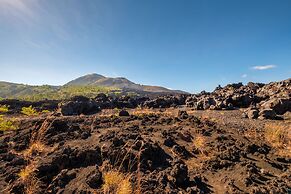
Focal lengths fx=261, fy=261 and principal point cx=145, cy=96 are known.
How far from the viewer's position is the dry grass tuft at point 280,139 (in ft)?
33.4

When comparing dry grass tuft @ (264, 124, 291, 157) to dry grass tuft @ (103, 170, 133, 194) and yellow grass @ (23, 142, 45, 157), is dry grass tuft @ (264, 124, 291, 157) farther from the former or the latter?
yellow grass @ (23, 142, 45, 157)

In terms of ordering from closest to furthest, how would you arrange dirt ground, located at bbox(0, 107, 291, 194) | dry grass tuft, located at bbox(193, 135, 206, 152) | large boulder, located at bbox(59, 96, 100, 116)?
dirt ground, located at bbox(0, 107, 291, 194) < dry grass tuft, located at bbox(193, 135, 206, 152) < large boulder, located at bbox(59, 96, 100, 116)

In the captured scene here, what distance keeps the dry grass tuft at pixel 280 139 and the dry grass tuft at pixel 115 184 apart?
7.00 metres

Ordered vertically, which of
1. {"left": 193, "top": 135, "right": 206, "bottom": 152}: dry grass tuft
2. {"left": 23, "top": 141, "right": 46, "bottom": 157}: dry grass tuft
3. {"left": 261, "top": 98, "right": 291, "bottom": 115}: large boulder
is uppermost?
{"left": 261, "top": 98, "right": 291, "bottom": 115}: large boulder

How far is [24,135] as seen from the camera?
1021 centimetres

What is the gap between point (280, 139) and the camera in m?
11.4

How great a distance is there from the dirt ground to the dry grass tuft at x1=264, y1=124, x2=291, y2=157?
37 millimetres

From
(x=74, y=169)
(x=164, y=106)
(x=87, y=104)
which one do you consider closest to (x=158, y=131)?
(x=74, y=169)

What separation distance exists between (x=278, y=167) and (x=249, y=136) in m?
4.24

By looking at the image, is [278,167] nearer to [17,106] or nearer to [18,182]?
[18,182]

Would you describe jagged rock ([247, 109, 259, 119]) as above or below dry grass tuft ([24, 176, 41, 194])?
above

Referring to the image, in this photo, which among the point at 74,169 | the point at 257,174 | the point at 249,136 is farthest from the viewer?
the point at 249,136

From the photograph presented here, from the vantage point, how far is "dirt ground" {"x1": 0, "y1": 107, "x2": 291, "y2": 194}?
5846 millimetres

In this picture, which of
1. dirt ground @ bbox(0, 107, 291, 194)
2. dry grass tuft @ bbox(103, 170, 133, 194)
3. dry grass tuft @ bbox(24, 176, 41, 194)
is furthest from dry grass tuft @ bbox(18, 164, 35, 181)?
dry grass tuft @ bbox(103, 170, 133, 194)
